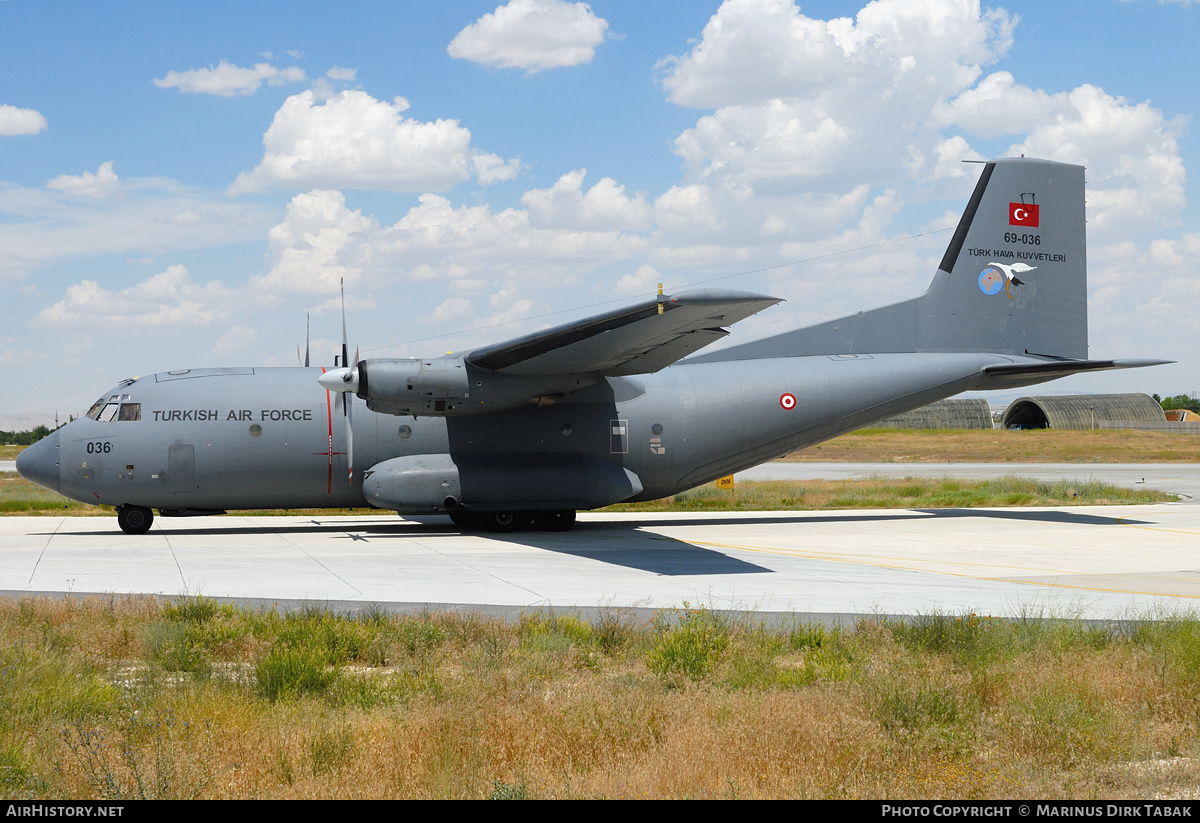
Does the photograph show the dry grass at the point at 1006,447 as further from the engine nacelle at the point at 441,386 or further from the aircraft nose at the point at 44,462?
the aircraft nose at the point at 44,462

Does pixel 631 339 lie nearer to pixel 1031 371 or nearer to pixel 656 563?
pixel 656 563

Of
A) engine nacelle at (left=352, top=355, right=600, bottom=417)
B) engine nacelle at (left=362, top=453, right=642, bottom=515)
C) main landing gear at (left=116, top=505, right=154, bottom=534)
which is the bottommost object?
main landing gear at (left=116, top=505, right=154, bottom=534)

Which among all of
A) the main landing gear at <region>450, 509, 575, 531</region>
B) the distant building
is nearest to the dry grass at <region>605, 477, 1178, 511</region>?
the main landing gear at <region>450, 509, 575, 531</region>

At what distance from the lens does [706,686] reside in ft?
25.8

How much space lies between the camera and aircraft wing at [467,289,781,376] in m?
15.0

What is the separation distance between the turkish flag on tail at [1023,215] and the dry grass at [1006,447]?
Result: 3329 centimetres

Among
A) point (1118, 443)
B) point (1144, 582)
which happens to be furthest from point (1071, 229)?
point (1118, 443)

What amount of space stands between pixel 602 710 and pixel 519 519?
575 inches

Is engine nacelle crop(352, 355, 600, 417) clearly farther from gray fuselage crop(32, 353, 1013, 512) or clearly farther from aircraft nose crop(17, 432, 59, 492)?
aircraft nose crop(17, 432, 59, 492)

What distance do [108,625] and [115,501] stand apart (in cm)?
1045

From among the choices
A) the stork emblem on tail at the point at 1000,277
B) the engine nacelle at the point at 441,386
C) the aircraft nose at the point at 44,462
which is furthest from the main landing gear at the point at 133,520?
the stork emblem on tail at the point at 1000,277

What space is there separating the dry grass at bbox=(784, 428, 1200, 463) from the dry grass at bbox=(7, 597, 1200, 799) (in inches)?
1913

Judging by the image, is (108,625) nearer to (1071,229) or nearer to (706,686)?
(706,686)

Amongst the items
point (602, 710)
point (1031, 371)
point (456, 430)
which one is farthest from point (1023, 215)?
point (602, 710)
